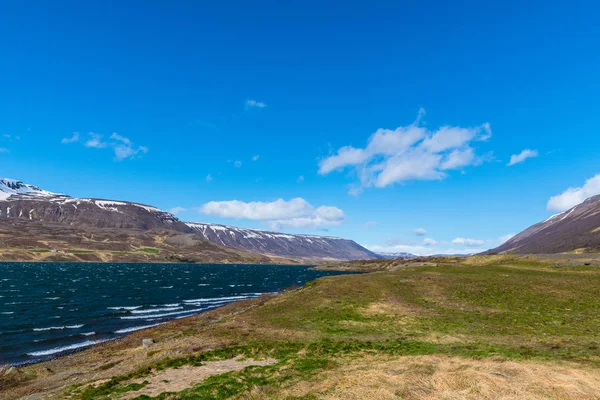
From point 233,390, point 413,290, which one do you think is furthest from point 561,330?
point 233,390

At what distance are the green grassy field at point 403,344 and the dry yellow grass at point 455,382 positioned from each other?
9cm

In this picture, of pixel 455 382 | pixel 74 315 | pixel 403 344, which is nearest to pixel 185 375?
pixel 455 382

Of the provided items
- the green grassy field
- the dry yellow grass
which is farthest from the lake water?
the dry yellow grass

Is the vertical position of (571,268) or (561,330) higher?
(571,268)

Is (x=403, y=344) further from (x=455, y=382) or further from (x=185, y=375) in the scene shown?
(x=185, y=375)

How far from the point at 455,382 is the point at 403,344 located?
9928 mm

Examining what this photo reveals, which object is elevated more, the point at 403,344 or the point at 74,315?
the point at 403,344

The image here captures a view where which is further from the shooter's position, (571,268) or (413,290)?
(571,268)

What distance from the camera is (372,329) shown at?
33281 millimetres

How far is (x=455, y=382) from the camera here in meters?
17.5

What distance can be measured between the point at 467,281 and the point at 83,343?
58.4 meters

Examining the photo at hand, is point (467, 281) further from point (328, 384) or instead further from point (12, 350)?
point (12, 350)

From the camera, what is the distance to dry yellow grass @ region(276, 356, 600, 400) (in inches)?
630

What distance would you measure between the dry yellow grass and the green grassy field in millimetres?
85
